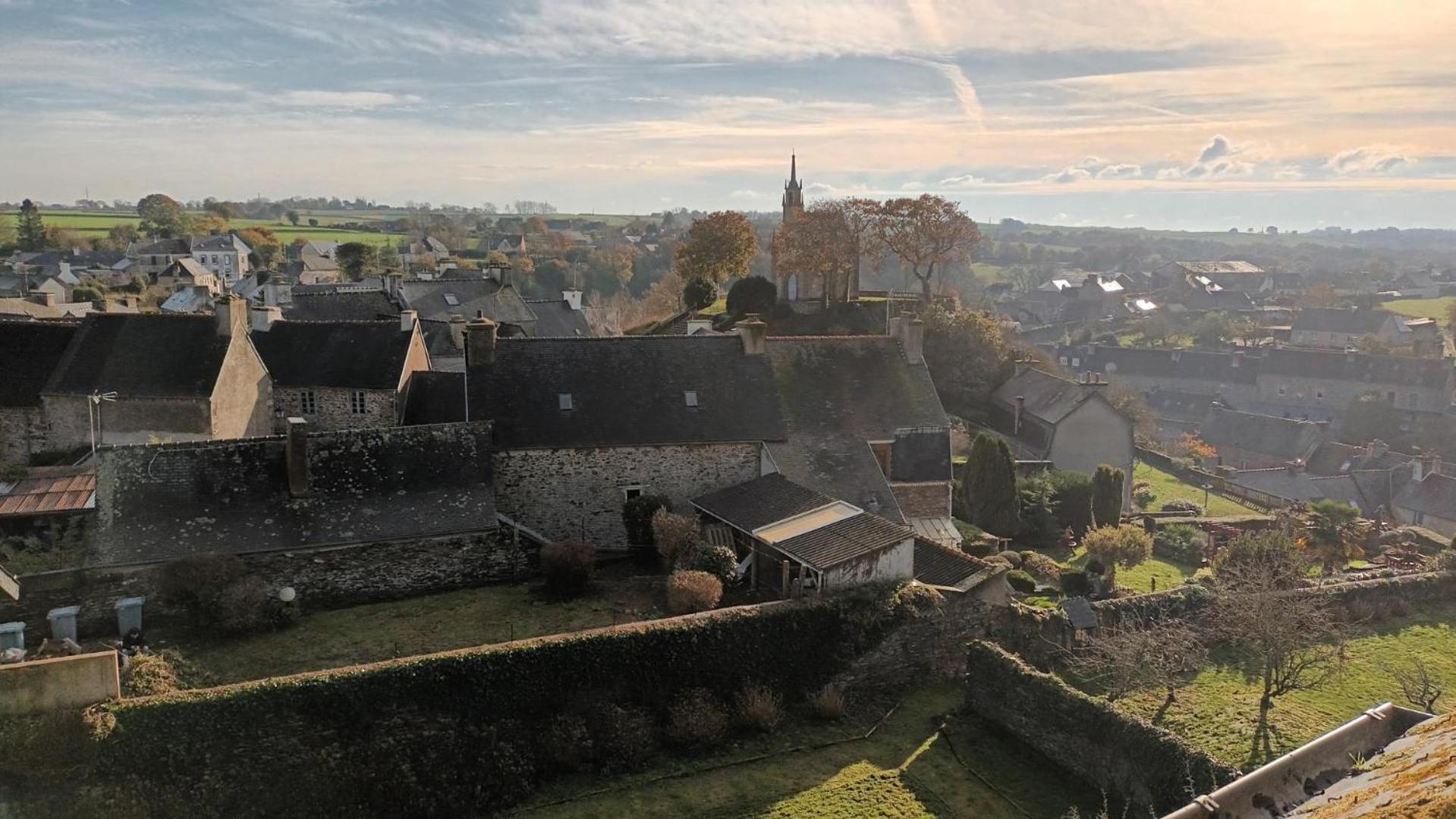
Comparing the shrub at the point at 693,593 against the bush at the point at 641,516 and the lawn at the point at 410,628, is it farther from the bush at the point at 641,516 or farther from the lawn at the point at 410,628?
the bush at the point at 641,516

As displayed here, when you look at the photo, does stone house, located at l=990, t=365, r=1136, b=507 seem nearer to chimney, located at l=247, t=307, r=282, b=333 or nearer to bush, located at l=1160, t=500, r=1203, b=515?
bush, located at l=1160, t=500, r=1203, b=515

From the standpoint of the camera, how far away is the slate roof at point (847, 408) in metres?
24.9

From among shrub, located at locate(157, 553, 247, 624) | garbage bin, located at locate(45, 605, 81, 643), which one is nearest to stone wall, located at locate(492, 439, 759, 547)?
shrub, located at locate(157, 553, 247, 624)

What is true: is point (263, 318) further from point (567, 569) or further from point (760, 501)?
point (760, 501)

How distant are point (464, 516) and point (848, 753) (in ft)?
33.3

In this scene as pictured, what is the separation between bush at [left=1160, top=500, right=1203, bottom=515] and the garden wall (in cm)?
2458

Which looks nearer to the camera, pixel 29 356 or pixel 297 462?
pixel 297 462

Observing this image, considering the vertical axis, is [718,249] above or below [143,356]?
above

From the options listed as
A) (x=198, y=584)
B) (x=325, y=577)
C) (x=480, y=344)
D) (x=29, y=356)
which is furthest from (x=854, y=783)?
(x=29, y=356)

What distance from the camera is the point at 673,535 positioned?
21281mm

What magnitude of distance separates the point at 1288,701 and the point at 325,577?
63.2 feet

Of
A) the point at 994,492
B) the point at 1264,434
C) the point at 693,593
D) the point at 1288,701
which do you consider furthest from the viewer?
the point at 1264,434

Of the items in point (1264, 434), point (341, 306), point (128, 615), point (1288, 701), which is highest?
point (341, 306)

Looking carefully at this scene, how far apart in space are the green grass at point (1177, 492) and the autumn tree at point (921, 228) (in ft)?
46.4
